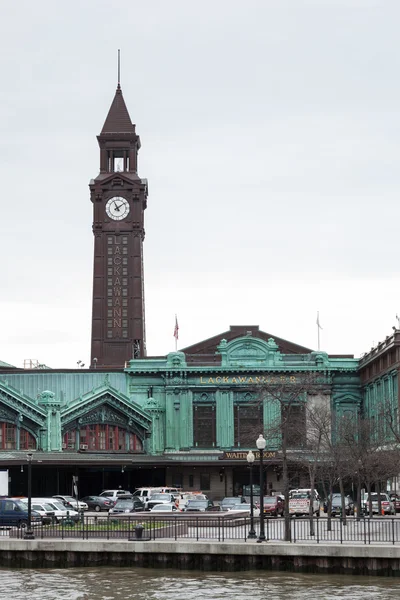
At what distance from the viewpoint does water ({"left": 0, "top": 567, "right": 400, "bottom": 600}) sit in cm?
4497

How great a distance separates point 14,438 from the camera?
11550cm

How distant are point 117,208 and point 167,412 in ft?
116

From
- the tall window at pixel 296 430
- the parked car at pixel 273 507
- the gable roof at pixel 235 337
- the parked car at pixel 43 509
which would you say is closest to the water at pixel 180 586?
the parked car at pixel 43 509

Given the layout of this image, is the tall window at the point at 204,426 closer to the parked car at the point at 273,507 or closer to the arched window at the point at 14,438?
the arched window at the point at 14,438

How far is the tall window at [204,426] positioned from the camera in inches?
4924

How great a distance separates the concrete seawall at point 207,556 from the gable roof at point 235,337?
3100 inches

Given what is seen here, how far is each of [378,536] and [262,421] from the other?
68794mm

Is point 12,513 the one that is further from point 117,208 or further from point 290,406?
point 117,208

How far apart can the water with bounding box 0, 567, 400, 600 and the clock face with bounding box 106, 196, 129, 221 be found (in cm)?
9968

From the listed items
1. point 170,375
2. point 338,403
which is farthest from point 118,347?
point 338,403

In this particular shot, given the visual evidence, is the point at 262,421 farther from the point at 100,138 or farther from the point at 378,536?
the point at 378,536

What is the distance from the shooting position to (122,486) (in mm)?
122375

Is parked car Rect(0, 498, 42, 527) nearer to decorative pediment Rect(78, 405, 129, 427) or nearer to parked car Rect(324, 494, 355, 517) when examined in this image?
parked car Rect(324, 494, 355, 517)

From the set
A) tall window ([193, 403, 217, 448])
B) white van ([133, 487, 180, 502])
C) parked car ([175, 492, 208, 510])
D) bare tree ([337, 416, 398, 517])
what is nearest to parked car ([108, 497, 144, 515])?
parked car ([175, 492, 208, 510])
